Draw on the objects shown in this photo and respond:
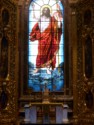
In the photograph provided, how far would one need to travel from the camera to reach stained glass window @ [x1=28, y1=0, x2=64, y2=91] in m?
14.2

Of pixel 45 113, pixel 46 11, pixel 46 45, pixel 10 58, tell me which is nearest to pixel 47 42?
pixel 46 45

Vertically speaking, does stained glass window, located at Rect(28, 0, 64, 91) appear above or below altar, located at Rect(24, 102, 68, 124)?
above

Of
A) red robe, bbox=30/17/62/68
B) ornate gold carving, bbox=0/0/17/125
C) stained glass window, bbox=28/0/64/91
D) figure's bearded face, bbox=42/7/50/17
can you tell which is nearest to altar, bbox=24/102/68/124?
ornate gold carving, bbox=0/0/17/125

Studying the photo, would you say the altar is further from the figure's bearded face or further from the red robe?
the figure's bearded face

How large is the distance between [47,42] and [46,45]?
0.49ft

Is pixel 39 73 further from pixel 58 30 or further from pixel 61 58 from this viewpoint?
pixel 58 30

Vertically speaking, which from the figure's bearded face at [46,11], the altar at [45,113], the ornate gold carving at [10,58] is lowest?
the altar at [45,113]

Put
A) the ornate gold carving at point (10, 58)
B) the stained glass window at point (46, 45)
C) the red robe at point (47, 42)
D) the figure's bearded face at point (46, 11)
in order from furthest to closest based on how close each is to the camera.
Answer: the figure's bearded face at point (46, 11)
the red robe at point (47, 42)
the stained glass window at point (46, 45)
the ornate gold carving at point (10, 58)

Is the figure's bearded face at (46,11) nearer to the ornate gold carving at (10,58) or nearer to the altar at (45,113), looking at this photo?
the ornate gold carving at (10,58)

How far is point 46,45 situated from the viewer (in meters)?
14.6

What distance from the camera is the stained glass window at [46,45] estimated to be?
14.2 meters

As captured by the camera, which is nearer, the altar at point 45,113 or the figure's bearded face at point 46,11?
the altar at point 45,113

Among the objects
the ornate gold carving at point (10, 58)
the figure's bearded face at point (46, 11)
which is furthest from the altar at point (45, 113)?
the figure's bearded face at point (46, 11)

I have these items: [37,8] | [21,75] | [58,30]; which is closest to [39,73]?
[21,75]
